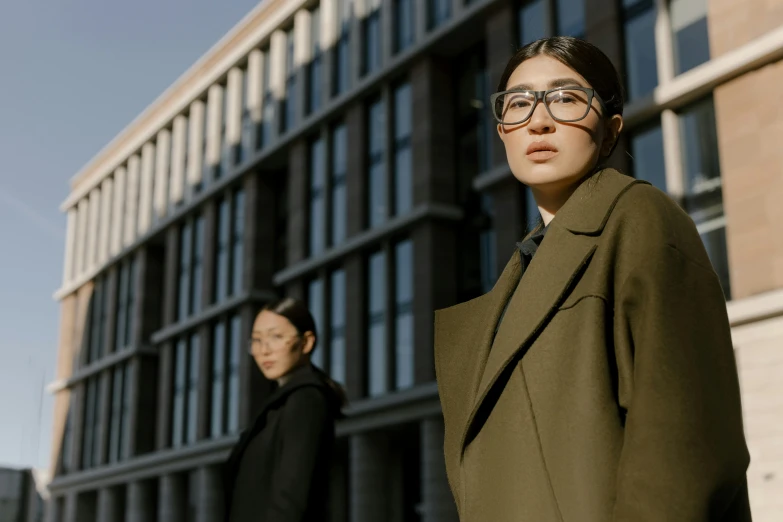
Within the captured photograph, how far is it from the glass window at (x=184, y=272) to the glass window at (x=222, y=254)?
2.28 m

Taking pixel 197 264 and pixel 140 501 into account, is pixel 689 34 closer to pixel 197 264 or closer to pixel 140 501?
pixel 197 264

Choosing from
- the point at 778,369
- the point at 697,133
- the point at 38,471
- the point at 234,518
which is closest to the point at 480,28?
the point at 697,133

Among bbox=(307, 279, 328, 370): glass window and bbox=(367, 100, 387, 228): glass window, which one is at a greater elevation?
bbox=(367, 100, 387, 228): glass window

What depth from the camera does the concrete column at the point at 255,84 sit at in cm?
3438

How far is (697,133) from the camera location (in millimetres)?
18391

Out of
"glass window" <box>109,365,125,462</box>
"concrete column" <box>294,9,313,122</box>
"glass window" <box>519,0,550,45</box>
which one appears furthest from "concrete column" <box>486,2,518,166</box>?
"glass window" <box>109,365,125,462</box>

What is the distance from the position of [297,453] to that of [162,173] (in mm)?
37633

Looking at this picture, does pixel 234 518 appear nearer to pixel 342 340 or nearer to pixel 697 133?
pixel 697 133

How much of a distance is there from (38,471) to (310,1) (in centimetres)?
2939

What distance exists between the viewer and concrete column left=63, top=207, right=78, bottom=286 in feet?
162

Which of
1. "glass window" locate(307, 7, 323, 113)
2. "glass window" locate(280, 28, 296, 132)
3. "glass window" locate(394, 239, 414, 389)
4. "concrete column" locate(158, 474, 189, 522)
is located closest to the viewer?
"glass window" locate(394, 239, 414, 389)

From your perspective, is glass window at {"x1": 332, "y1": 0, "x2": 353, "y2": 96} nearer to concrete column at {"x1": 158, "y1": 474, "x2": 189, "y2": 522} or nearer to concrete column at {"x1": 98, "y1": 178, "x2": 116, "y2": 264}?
concrete column at {"x1": 158, "y1": 474, "x2": 189, "y2": 522}

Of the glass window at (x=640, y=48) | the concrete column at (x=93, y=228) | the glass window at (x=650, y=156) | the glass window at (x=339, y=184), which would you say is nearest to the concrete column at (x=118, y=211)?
the concrete column at (x=93, y=228)

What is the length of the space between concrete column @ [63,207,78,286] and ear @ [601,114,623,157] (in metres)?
49.6
